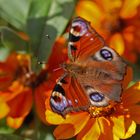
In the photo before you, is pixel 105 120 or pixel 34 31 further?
pixel 34 31

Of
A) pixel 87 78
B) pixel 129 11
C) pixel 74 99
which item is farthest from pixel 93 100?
pixel 129 11

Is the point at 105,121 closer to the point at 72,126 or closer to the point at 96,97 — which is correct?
the point at 72,126

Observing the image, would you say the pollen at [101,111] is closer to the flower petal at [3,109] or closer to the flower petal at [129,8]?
the flower petal at [3,109]

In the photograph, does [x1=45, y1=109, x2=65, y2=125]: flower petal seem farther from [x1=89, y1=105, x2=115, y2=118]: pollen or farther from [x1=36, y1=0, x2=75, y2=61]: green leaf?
[x1=36, y1=0, x2=75, y2=61]: green leaf

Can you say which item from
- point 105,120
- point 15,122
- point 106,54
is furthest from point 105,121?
point 15,122

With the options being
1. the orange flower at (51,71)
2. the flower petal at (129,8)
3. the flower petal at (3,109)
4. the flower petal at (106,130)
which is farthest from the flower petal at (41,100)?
the flower petal at (129,8)
